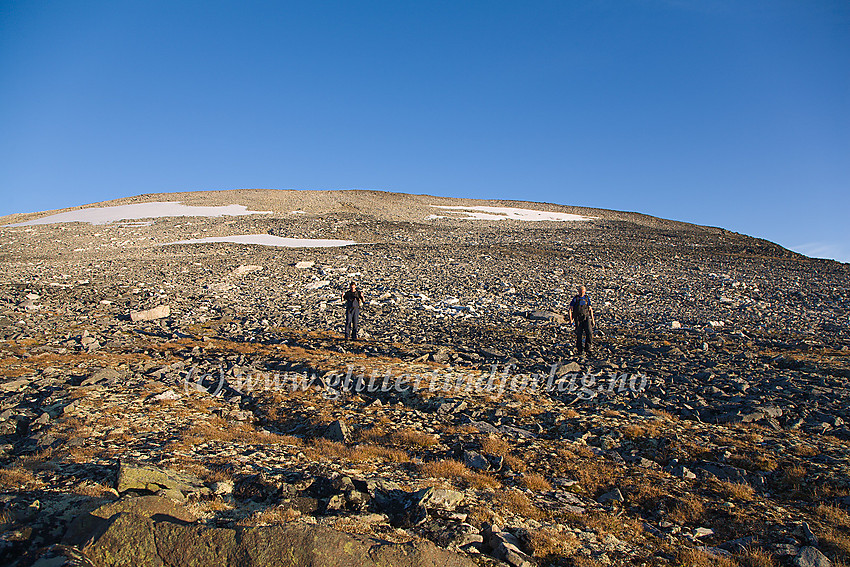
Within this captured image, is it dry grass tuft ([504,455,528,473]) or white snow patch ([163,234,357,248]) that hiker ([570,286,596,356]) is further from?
white snow patch ([163,234,357,248])

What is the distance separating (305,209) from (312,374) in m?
42.9

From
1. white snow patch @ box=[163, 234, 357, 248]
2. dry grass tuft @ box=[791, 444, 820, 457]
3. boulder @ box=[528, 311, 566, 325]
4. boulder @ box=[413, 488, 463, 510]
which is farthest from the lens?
white snow patch @ box=[163, 234, 357, 248]

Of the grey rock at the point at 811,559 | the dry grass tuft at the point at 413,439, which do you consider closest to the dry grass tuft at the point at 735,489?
the grey rock at the point at 811,559

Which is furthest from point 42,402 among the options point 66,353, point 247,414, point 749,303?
point 749,303

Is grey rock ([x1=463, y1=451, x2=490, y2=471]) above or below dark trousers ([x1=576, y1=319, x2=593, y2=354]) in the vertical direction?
below

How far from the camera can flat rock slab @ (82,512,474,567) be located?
416 centimetres

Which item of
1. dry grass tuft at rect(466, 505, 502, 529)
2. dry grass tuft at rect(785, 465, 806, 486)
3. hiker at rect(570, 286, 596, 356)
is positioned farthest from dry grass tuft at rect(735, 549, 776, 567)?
hiker at rect(570, 286, 596, 356)

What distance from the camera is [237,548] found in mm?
4270

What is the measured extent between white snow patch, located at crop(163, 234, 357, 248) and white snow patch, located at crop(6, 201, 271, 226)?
10.0 metres

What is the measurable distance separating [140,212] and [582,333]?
4969cm

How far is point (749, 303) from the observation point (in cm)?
2609

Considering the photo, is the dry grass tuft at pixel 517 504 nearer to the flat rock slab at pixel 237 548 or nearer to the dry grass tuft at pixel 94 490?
the flat rock slab at pixel 237 548

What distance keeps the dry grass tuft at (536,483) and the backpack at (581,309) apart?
9726 millimetres

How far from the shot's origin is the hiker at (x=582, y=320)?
16.2 meters
